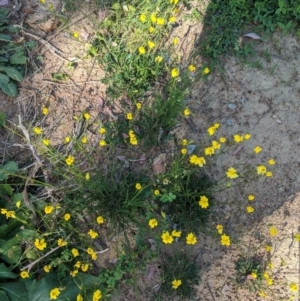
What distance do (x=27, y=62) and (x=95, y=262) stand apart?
1.57 metres

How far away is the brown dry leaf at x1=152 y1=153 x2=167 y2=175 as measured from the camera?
307 cm

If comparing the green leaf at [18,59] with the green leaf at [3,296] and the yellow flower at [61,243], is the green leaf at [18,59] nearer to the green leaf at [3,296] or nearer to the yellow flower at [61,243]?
the yellow flower at [61,243]

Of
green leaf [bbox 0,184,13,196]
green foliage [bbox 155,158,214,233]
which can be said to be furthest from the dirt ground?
green leaf [bbox 0,184,13,196]

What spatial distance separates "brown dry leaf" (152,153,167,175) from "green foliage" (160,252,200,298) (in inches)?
23.0

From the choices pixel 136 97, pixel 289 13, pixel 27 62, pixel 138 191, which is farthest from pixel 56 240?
pixel 289 13

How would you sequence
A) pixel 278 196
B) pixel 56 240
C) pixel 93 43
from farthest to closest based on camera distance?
1. pixel 93 43
2. pixel 278 196
3. pixel 56 240

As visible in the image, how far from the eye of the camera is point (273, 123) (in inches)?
125

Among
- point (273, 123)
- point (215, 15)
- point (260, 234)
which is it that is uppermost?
point (215, 15)

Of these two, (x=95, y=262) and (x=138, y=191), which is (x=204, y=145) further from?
(x=95, y=262)

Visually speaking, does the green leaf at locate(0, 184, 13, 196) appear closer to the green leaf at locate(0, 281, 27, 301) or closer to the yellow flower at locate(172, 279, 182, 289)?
the green leaf at locate(0, 281, 27, 301)

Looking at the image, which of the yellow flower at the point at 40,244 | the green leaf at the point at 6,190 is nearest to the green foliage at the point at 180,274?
the yellow flower at the point at 40,244

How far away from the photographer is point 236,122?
10.5 feet

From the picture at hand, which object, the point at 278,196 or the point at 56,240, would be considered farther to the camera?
the point at 278,196

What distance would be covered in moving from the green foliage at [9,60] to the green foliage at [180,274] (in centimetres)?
165
